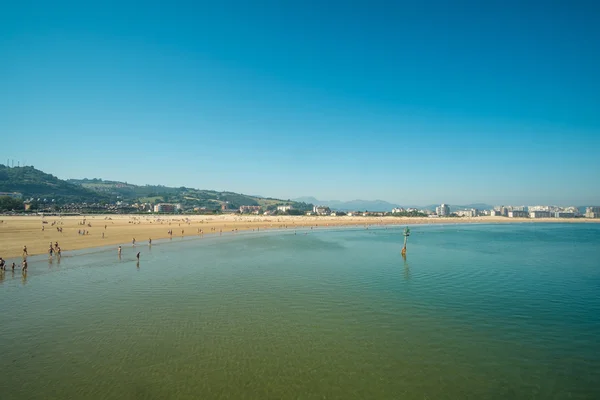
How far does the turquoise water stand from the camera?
9.83m

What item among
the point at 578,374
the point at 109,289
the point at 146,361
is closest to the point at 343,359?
the point at 146,361

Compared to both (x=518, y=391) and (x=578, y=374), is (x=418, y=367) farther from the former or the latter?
(x=578, y=374)

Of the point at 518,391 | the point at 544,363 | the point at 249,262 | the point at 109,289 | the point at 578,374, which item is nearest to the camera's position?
the point at 518,391

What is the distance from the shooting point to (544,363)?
11.5 metres

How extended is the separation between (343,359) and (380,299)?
846 cm

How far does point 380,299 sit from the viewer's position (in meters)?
19.4

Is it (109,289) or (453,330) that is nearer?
(453,330)

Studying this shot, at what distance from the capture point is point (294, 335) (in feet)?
44.9

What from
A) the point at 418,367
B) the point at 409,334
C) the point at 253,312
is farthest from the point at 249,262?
the point at 418,367

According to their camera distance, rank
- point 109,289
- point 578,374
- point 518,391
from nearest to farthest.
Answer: point 518,391
point 578,374
point 109,289

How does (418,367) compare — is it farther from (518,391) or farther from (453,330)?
(453,330)

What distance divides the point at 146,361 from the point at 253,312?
6.30 metres

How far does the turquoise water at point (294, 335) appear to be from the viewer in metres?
9.83

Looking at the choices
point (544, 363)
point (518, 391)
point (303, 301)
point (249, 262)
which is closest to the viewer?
point (518, 391)
